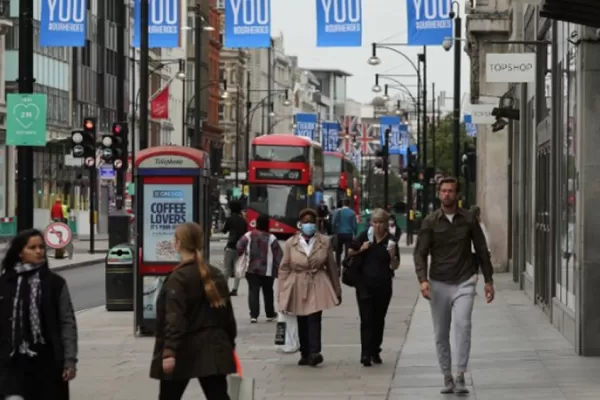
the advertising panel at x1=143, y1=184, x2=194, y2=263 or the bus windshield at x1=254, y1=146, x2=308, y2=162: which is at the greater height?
the bus windshield at x1=254, y1=146, x2=308, y2=162

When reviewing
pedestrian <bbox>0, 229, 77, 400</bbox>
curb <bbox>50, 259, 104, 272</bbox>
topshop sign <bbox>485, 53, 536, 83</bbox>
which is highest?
topshop sign <bbox>485, 53, 536, 83</bbox>

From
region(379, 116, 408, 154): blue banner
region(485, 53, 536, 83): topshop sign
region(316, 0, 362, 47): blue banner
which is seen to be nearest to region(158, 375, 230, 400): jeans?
region(485, 53, 536, 83): topshop sign

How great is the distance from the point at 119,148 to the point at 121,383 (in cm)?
2820

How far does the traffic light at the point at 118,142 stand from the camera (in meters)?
43.5

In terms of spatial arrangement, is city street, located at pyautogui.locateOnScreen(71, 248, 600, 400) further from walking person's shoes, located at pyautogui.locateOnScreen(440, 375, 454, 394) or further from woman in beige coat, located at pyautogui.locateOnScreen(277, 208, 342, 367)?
woman in beige coat, located at pyautogui.locateOnScreen(277, 208, 342, 367)

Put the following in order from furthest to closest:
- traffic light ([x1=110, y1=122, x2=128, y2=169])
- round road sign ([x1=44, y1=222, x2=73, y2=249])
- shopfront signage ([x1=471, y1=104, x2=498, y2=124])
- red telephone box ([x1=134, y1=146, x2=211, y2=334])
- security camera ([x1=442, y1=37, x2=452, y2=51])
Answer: traffic light ([x1=110, y1=122, x2=128, y2=169]) < round road sign ([x1=44, y1=222, x2=73, y2=249]) < security camera ([x1=442, y1=37, x2=452, y2=51]) < shopfront signage ([x1=471, y1=104, x2=498, y2=124]) < red telephone box ([x1=134, y1=146, x2=211, y2=334])

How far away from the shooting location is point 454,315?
14492 mm

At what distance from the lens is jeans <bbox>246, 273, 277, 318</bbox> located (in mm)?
23062

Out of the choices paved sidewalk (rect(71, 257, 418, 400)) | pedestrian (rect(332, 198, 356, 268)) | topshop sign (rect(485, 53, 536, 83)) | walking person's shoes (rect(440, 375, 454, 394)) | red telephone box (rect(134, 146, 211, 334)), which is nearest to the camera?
walking person's shoes (rect(440, 375, 454, 394))

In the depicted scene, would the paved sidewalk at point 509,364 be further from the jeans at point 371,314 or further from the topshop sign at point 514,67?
the topshop sign at point 514,67

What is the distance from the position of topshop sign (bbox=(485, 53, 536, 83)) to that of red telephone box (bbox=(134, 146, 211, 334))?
630 centimetres

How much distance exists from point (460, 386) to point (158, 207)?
780 cm

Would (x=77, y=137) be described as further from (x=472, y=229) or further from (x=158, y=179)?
(x=472, y=229)

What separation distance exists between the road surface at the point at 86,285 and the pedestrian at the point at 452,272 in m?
14.0
